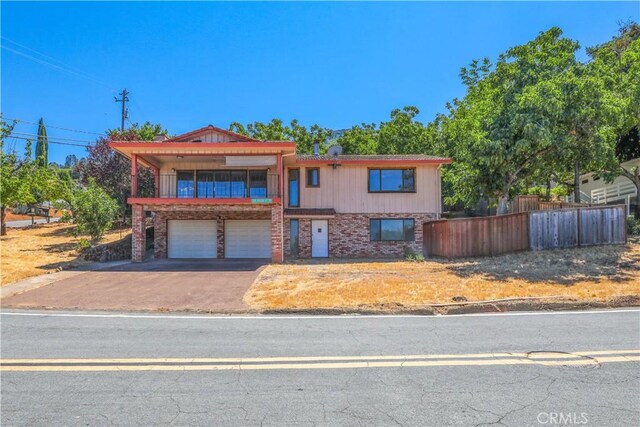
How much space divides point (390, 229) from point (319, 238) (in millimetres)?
3577

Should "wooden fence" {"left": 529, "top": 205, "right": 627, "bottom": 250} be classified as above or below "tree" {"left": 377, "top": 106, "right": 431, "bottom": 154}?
below

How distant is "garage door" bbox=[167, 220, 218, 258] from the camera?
20.8m

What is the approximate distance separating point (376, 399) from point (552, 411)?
1.59m

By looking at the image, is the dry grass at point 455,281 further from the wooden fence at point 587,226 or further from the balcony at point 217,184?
the balcony at point 217,184

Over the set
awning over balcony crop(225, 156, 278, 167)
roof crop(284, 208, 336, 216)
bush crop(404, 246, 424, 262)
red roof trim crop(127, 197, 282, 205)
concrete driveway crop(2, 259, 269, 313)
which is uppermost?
awning over balcony crop(225, 156, 278, 167)

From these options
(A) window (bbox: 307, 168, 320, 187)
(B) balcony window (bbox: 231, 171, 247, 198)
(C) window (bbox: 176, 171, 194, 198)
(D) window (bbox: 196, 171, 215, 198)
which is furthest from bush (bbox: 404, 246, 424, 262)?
(C) window (bbox: 176, 171, 194, 198)

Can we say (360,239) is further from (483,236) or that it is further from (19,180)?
(19,180)

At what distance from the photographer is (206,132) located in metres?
18.9

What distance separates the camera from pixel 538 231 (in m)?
16.5

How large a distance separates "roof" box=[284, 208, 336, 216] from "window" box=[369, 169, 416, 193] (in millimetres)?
2393

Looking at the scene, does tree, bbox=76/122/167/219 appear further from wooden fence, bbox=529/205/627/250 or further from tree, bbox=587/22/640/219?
tree, bbox=587/22/640/219

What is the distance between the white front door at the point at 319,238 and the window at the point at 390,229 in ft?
7.41

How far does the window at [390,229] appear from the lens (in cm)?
2025

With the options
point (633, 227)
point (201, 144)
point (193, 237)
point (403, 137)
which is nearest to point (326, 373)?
point (201, 144)
